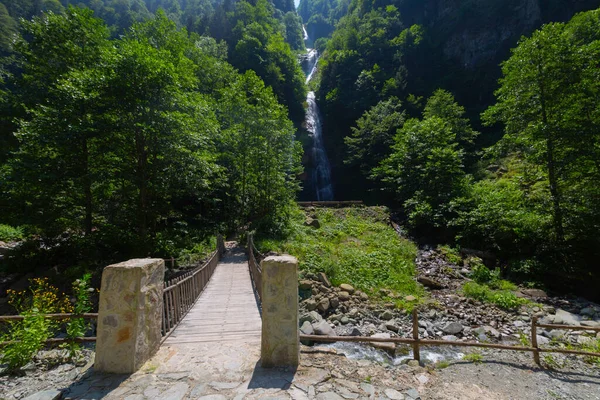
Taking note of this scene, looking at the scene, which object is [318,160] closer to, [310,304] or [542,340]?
[310,304]

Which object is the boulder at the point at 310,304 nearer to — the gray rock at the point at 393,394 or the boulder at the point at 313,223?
the gray rock at the point at 393,394

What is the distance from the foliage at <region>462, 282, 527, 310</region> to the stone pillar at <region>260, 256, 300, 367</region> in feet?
29.7

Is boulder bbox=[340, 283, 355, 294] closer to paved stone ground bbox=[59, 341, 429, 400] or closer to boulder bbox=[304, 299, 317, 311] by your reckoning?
boulder bbox=[304, 299, 317, 311]

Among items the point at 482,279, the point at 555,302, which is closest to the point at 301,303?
the point at 482,279

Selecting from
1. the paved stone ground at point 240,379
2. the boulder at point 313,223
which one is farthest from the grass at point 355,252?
the paved stone ground at point 240,379

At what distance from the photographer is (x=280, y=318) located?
141 inches

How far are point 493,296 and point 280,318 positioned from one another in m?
9.50

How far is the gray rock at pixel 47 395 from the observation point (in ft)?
9.82

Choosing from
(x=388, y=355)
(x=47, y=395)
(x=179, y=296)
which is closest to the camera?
(x=47, y=395)

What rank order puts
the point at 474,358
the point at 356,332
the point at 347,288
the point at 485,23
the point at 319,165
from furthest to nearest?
the point at 485,23 < the point at 319,165 < the point at 347,288 < the point at 356,332 < the point at 474,358

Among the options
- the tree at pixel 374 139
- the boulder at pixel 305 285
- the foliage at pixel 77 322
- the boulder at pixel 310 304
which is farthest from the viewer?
the tree at pixel 374 139

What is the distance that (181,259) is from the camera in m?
12.5

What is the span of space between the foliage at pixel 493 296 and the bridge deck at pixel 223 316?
8.22 m

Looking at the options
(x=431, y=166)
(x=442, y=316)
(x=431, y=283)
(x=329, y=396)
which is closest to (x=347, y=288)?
(x=442, y=316)
